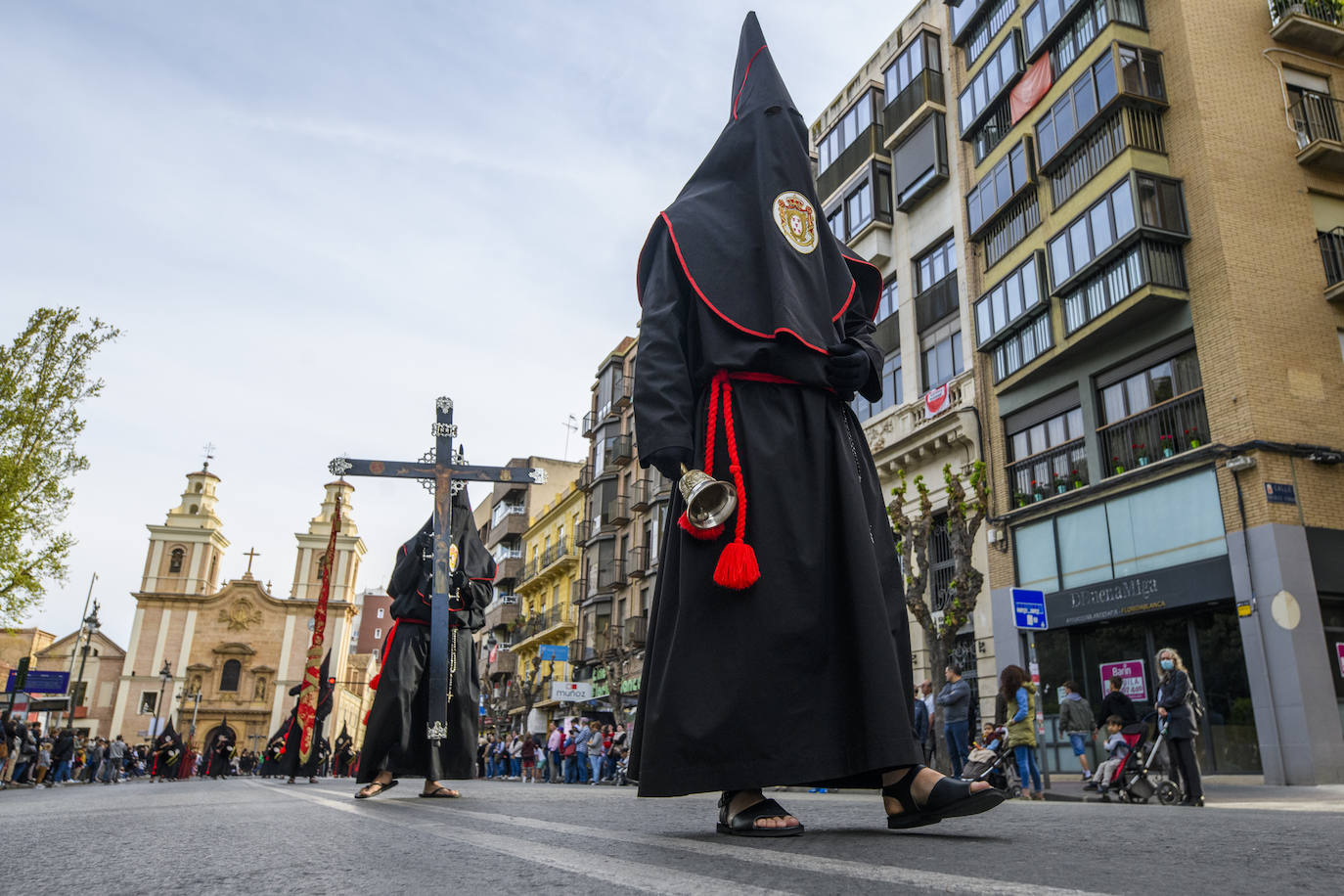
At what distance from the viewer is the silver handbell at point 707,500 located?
3143mm

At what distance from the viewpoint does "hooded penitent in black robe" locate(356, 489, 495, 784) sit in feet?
22.8

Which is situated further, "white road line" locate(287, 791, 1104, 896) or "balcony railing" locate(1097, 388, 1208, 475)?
"balcony railing" locate(1097, 388, 1208, 475)

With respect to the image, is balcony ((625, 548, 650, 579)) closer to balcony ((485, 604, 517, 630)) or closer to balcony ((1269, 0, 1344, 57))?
balcony ((485, 604, 517, 630))

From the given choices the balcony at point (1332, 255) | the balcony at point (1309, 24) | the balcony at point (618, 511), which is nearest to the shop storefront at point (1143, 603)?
the balcony at point (1332, 255)

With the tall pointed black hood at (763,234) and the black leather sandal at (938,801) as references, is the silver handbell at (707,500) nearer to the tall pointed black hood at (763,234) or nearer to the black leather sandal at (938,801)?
the tall pointed black hood at (763,234)

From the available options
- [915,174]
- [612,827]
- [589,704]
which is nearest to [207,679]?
[589,704]

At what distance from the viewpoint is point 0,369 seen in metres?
20.2

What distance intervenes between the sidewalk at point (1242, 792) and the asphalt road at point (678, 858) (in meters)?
8.98

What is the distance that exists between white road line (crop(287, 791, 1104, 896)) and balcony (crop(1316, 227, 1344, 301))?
781 inches

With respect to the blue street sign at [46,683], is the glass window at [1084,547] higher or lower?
higher

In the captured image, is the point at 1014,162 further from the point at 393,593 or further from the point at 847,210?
the point at 393,593

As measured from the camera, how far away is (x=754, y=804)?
2857mm

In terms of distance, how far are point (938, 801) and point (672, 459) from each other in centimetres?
129

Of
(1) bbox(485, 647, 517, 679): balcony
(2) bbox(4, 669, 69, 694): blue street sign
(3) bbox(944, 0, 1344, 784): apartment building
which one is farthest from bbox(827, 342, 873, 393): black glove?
(1) bbox(485, 647, 517, 679): balcony
